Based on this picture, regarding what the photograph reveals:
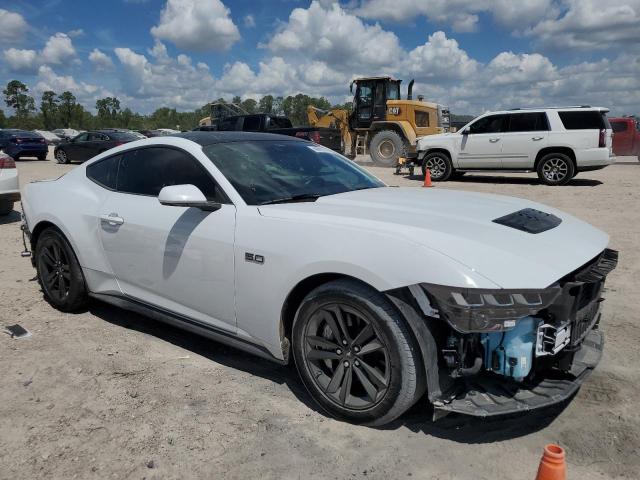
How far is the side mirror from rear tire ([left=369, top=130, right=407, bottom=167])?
16128mm

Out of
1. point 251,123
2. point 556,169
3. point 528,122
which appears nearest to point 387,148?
point 251,123

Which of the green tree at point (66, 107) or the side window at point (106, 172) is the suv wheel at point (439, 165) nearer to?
the side window at point (106, 172)

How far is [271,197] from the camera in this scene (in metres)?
3.26

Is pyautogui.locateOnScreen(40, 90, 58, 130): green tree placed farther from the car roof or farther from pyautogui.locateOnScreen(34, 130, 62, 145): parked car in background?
the car roof

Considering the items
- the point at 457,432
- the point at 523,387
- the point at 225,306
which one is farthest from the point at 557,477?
the point at 225,306

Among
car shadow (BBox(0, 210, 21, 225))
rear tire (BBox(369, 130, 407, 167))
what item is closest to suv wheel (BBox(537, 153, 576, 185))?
rear tire (BBox(369, 130, 407, 167))

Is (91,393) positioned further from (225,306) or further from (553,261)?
(553,261)

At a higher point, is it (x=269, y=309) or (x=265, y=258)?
(x=265, y=258)

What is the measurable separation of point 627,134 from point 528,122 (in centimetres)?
1224

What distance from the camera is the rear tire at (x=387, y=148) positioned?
1892cm

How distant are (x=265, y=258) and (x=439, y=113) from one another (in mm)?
18416

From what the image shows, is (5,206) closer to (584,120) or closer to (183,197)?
(183,197)

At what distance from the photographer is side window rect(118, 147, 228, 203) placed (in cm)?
341

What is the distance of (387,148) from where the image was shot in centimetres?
1945
